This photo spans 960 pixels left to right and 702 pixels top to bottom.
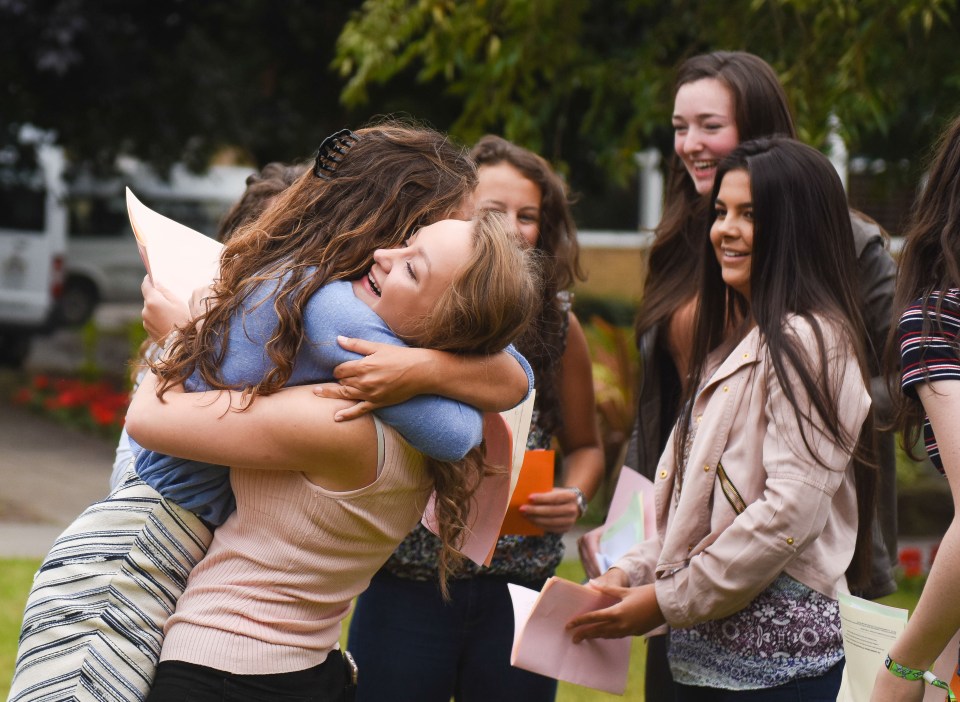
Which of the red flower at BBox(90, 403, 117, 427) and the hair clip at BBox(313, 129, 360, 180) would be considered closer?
the hair clip at BBox(313, 129, 360, 180)

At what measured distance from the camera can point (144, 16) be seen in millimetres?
11109

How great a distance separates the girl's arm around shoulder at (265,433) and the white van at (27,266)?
546 inches

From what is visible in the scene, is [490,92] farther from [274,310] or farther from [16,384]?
[16,384]

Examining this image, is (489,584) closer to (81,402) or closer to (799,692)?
(799,692)

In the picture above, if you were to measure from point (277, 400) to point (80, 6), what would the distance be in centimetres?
968

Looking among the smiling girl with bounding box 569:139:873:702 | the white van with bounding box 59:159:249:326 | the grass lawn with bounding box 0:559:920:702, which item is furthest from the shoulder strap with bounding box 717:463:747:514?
the white van with bounding box 59:159:249:326

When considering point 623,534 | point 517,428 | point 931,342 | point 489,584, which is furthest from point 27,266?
point 931,342

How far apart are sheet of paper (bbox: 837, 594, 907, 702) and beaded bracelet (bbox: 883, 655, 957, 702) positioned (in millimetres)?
62

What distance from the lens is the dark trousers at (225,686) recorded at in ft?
5.98

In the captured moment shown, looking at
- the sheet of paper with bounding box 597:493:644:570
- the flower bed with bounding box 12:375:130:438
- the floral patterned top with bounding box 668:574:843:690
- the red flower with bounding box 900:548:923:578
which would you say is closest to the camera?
the floral patterned top with bounding box 668:574:843:690

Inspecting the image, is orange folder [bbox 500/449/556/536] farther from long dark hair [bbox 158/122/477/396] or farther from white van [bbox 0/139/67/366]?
white van [bbox 0/139/67/366]

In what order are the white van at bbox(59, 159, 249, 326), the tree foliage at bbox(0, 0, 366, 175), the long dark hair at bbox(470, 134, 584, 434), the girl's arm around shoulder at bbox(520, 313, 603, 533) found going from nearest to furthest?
the long dark hair at bbox(470, 134, 584, 434) → the girl's arm around shoulder at bbox(520, 313, 603, 533) → the tree foliage at bbox(0, 0, 366, 175) → the white van at bbox(59, 159, 249, 326)

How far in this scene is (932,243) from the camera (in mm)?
2057

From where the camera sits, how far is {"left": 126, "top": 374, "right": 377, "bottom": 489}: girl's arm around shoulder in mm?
1805
